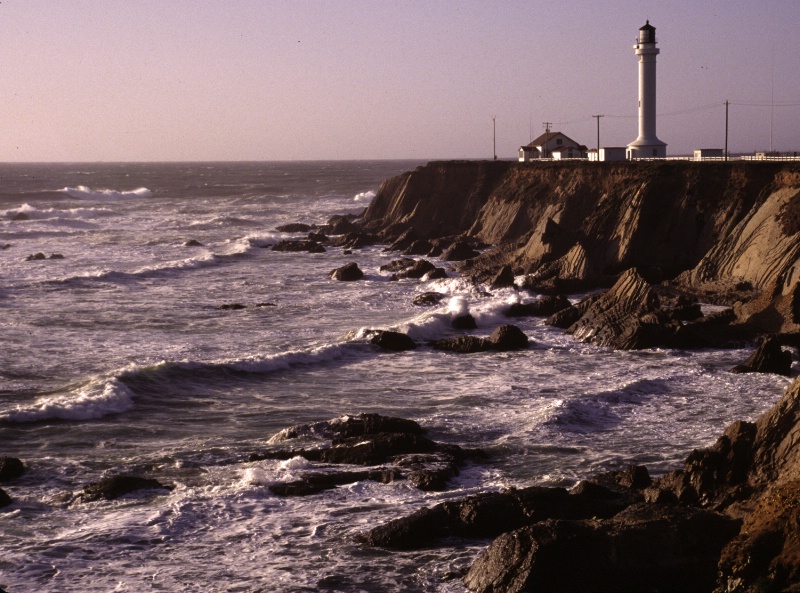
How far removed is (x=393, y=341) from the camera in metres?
27.4

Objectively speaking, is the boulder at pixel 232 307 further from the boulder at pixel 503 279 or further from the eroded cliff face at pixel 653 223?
the eroded cliff face at pixel 653 223

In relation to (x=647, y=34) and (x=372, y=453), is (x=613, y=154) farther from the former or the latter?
(x=372, y=453)

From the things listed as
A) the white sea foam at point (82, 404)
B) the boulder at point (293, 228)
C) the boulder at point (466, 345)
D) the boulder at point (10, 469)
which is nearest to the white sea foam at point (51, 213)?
the boulder at point (293, 228)

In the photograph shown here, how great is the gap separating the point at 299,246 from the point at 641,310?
103 feet

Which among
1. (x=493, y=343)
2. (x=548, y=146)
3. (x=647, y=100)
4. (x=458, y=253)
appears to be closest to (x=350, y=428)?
(x=493, y=343)

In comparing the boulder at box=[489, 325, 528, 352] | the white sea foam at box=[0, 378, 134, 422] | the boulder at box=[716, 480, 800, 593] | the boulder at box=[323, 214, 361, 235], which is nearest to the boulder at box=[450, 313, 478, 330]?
the boulder at box=[489, 325, 528, 352]

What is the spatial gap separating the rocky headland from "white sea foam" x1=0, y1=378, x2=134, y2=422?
9.31 metres

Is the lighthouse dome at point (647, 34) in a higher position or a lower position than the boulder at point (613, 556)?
higher

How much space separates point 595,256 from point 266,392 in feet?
68.9

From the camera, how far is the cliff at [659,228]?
1287 inches

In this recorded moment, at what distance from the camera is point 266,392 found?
2270 cm

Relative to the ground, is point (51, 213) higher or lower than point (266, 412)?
higher

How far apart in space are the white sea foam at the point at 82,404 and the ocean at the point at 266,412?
58 millimetres

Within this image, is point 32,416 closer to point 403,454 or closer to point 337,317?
point 403,454
